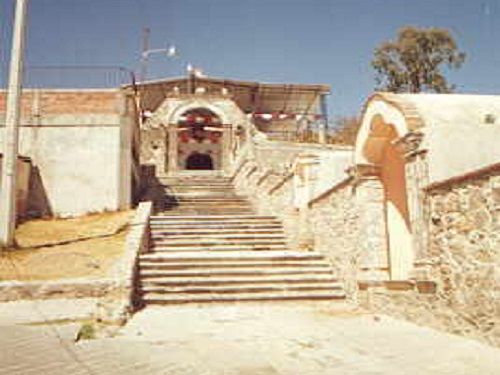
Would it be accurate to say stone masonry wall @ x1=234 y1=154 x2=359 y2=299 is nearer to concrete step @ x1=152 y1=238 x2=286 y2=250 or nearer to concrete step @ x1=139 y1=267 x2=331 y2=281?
concrete step @ x1=139 y1=267 x2=331 y2=281

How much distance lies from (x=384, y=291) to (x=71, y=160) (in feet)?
36.9

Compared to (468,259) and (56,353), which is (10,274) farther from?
(468,259)

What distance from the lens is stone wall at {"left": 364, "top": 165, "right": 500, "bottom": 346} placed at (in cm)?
459

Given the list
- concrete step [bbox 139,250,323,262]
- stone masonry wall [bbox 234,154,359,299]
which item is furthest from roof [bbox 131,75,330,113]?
concrete step [bbox 139,250,323,262]

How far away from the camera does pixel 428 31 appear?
27.0 m

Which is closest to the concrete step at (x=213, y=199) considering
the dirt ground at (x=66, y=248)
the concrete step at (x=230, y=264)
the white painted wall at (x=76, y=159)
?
the white painted wall at (x=76, y=159)

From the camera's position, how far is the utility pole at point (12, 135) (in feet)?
36.0

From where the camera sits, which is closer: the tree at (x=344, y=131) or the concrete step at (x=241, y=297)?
the concrete step at (x=241, y=297)

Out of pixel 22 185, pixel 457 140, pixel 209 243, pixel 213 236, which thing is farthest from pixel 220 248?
pixel 457 140

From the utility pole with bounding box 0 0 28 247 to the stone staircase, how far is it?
3.35 meters

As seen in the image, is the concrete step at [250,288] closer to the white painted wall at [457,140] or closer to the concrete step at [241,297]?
the concrete step at [241,297]

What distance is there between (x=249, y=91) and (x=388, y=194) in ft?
81.4

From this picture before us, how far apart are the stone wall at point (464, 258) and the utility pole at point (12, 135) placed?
908 centimetres

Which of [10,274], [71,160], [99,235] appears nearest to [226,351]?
[10,274]
